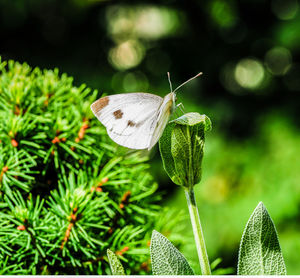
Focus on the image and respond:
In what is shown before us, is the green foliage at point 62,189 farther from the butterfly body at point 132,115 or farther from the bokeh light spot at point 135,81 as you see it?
the bokeh light spot at point 135,81

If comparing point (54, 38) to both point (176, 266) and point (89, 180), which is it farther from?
point (176, 266)

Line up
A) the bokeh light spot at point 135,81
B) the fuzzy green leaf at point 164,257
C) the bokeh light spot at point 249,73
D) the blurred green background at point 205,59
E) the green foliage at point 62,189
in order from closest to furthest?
the fuzzy green leaf at point 164,257
the green foliage at point 62,189
the blurred green background at point 205,59
the bokeh light spot at point 135,81
the bokeh light spot at point 249,73

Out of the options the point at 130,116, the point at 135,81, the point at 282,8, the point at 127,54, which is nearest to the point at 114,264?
the point at 130,116

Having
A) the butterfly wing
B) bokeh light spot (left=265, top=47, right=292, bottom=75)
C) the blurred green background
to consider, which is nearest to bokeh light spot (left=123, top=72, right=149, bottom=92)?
the blurred green background

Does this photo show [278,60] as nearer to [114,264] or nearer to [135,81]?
[135,81]

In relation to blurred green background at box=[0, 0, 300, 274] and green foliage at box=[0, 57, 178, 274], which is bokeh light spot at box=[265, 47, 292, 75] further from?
green foliage at box=[0, 57, 178, 274]

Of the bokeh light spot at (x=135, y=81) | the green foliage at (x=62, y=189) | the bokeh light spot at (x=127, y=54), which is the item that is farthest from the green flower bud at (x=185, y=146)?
the bokeh light spot at (x=127, y=54)
